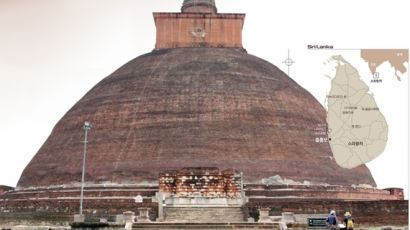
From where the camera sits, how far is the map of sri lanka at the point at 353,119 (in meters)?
17.8

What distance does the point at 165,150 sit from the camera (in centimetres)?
2433

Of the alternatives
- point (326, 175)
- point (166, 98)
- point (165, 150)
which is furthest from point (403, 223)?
point (166, 98)

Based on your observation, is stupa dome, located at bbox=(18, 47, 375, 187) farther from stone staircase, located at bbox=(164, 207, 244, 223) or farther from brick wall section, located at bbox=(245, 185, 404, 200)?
stone staircase, located at bbox=(164, 207, 244, 223)

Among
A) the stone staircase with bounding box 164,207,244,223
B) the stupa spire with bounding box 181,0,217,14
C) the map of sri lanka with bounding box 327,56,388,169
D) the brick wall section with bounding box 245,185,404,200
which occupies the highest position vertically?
the stupa spire with bounding box 181,0,217,14

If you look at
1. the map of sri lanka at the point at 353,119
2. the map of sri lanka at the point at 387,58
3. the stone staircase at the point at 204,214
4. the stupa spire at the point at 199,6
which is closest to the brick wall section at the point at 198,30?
the stupa spire at the point at 199,6

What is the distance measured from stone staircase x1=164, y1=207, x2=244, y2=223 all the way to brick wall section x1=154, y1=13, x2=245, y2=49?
36.1 feet

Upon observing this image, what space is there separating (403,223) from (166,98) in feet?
36.0

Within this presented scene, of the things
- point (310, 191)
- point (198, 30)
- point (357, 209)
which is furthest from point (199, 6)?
point (357, 209)

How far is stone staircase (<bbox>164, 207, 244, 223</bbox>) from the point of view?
66.2 ft

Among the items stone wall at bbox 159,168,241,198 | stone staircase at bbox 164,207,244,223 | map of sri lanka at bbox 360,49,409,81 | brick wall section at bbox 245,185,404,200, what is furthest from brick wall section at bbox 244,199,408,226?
map of sri lanka at bbox 360,49,409,81

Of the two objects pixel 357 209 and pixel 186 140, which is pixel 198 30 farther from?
pixel 357 209

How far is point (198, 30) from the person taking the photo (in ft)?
100

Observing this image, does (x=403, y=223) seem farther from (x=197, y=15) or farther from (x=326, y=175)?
(x=197, y=15)

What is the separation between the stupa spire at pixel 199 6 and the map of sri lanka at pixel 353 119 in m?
13.9
